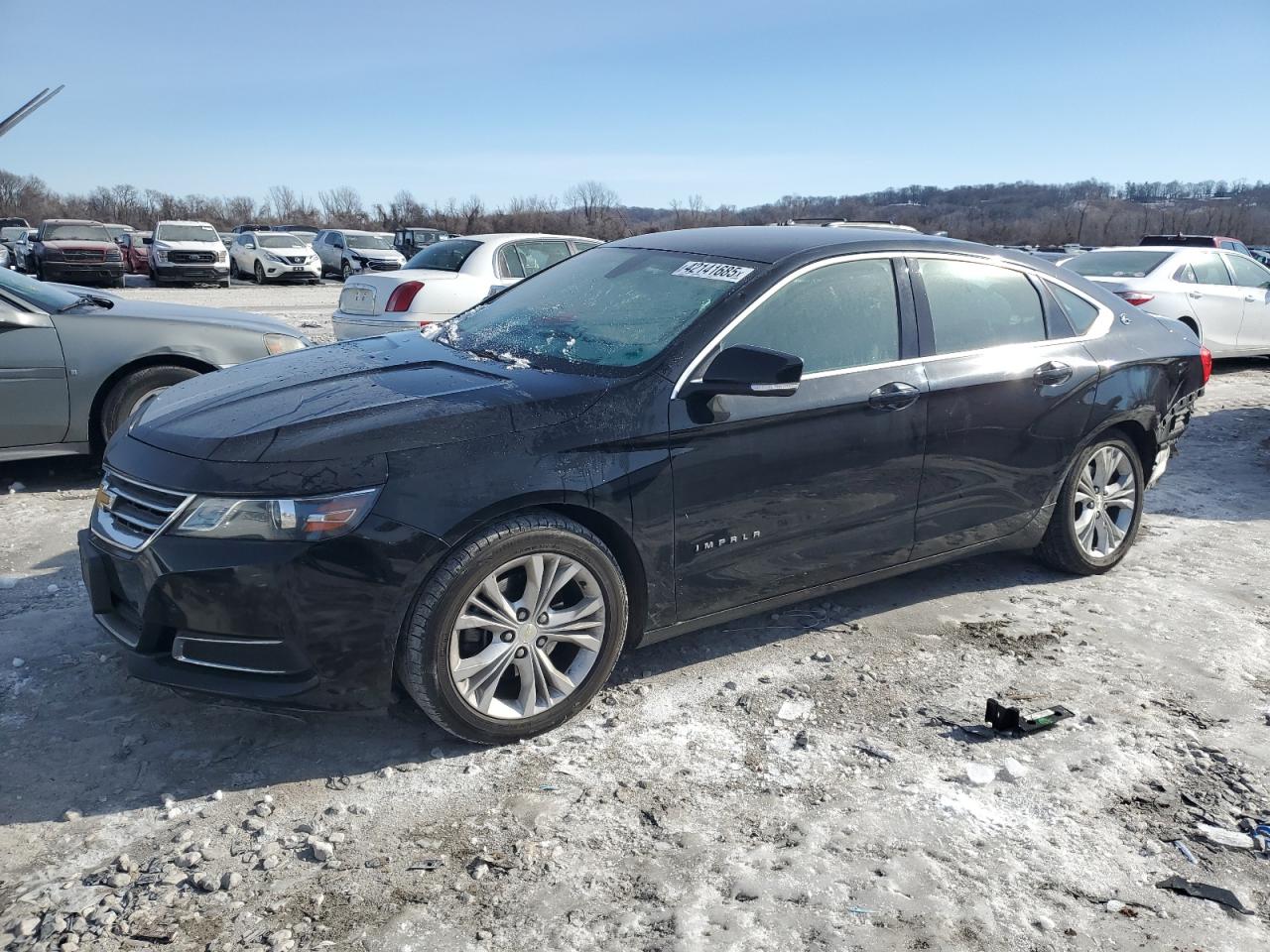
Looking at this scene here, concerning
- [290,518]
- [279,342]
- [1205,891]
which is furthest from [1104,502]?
[279,342]

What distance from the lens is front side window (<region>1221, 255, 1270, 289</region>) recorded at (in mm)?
11906

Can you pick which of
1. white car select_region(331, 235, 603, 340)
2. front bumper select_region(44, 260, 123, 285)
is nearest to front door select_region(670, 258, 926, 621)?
white car select_region(331, 235, 603, 340)

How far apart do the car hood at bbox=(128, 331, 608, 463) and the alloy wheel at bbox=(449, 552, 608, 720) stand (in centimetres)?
51

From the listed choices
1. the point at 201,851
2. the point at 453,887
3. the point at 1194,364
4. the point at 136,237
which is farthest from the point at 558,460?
the point at 136,237

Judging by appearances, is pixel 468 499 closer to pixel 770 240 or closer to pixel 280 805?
pixel 280 805

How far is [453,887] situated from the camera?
268 cm

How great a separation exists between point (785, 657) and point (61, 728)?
107 inches

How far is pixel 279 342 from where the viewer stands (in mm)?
6910

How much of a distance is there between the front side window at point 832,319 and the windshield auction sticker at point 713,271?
0.18 metres

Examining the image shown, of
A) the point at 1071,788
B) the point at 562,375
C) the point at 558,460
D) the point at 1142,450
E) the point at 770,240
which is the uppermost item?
the point at 770,240

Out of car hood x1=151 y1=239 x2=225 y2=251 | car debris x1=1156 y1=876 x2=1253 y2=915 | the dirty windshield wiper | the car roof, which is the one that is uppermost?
the car roof

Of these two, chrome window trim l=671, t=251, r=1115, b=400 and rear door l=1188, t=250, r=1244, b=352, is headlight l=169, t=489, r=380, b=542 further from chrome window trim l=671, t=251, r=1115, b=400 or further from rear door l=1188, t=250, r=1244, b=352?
rear door l=1188, t=250, r=1244, b=352

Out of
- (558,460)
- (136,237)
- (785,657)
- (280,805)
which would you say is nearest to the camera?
(280,805)

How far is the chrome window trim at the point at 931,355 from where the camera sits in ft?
12.1
